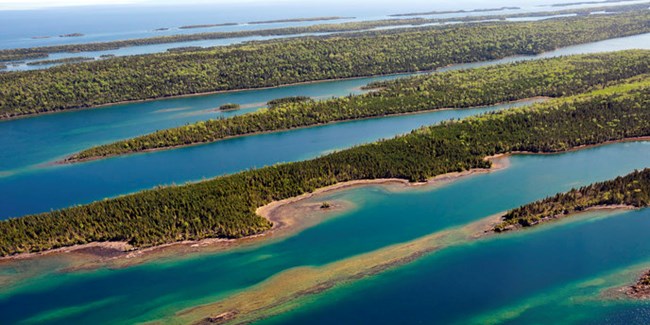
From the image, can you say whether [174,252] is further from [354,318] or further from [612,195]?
[612,195]

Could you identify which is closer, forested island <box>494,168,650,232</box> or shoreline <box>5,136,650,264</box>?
shoreline <box>5,136,650,264</box>

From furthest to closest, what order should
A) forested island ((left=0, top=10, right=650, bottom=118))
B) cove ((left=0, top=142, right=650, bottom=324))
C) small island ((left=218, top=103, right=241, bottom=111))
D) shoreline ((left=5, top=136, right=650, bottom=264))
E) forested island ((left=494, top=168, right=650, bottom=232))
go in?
forested island ((left=0, top=10, right=650, bottom=118)), small island ((left=218, top=103, right=241, bottom=111)), forested island ((left=494, top=168, right=650, bottom=232)), shoreline ((left=5, top=136, right=650, bottom=264)), cove ((left=0, top=142, right=650, bottom=324))

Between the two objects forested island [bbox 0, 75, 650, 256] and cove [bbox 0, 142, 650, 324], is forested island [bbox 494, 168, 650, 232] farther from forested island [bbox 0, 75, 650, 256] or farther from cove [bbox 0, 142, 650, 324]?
forested island [bbox 0, 75, 650, 256]

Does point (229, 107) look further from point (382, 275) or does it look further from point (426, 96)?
point (382, 275)

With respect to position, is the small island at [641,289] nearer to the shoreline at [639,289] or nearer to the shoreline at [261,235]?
the shoreline at [639,289]

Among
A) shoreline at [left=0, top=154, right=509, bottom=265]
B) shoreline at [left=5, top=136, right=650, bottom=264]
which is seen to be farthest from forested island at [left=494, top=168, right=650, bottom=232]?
shoreline at [left=0, top=154, right=509, bottom=265]

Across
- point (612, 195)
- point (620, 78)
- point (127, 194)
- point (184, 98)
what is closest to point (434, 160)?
point (612, 195)

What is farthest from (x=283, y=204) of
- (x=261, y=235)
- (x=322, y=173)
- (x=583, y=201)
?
(x=583, y=201)
